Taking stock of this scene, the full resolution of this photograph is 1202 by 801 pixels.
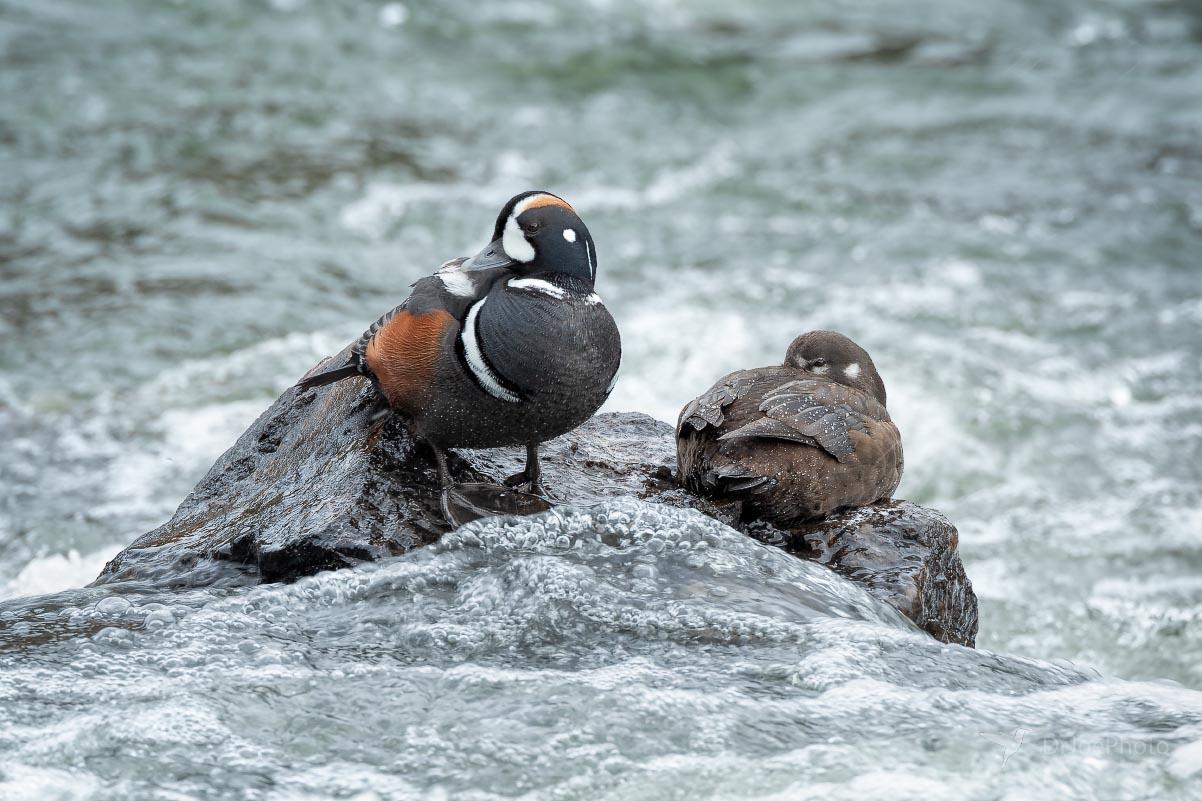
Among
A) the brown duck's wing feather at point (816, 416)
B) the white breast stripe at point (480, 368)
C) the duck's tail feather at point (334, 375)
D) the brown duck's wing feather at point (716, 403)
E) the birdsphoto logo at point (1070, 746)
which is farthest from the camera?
the duck's tail feather at point (334, 375)

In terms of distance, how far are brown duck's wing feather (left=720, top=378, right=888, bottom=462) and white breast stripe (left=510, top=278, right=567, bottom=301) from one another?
0.73 m

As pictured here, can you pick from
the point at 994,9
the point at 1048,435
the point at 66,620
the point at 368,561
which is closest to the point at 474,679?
the point at 368,561

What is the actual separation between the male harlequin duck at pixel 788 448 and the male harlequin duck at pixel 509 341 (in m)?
0.47

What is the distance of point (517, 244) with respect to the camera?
13.8 ft

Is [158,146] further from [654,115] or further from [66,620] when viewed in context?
[66,620]

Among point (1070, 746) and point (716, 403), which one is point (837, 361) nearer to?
point (716, 403)

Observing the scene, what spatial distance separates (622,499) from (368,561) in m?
0.84

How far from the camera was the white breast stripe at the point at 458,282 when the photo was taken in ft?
13.9

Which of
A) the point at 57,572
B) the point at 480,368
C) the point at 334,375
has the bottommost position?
the point at 57,572

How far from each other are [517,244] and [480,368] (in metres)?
0.44

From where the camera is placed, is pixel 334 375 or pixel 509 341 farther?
pixel 334 375

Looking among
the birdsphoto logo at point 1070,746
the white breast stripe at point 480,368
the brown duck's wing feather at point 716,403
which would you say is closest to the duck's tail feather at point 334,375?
the white breast stripe at point 480,368

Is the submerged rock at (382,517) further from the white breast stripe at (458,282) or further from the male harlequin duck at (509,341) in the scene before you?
the white breast stripe at (458,282)

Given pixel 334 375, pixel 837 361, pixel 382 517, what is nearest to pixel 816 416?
pixel 837 361
